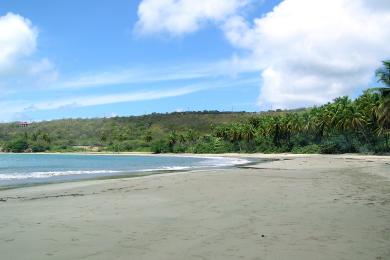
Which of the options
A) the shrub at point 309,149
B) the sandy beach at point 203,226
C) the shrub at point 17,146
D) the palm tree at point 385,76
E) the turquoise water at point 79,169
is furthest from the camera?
the shrub at point 17,146

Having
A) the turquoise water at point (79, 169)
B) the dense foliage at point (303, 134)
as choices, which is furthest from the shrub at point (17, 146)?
the turquoise water at point (79, 169)

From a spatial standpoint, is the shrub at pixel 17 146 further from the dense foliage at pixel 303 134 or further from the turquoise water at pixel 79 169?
the turquoise water at pixel 79 169

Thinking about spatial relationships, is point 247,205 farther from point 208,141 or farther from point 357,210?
point 208,141

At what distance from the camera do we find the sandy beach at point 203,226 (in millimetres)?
8227

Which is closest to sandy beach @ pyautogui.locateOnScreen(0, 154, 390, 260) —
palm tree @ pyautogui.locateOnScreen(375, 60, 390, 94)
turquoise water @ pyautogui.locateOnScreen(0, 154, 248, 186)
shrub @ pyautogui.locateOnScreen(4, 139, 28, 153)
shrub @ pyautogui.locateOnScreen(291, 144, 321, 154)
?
turquoise water @ pyautogui.locateOnScreen(0, 154, 248, 186)

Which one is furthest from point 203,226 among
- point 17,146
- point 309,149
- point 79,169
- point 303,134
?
point 17,146

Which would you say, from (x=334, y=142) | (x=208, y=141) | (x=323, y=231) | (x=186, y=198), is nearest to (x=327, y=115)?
(x=334, y=142)

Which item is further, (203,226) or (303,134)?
(303,134)

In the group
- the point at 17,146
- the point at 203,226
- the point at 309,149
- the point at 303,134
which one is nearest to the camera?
the point at 203,226

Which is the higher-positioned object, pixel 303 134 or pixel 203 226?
pixel 303 134

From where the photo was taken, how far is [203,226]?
10.7 m

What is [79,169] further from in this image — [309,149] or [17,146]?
[17,146]

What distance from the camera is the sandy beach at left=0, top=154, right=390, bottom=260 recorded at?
8.23 metres

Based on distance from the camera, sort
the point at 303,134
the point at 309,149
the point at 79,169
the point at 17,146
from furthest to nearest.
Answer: the point at 17,146 → the point at 303,134 → the point at 309,149 → the point at 79,169
